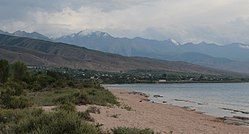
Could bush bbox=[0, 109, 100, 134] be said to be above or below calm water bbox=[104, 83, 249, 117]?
above

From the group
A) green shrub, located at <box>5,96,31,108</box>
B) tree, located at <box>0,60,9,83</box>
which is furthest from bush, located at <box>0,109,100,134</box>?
tree, located at <box>0,60,9,83</box>

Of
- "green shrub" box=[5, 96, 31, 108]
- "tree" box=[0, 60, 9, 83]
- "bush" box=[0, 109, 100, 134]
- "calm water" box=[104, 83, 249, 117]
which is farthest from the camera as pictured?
"tree" box=[0, 60, 9, 83]

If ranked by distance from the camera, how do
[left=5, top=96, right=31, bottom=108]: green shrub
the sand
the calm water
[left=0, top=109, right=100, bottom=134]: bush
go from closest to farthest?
[left=0, top=109, right=100, bottom=134]: bush → the sand → [left=5, top=96, right=31, bottom=108]: green shrub → the calm water

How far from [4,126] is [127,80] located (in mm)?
178830

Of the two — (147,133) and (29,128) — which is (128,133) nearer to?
(147,133)

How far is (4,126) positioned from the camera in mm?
17047

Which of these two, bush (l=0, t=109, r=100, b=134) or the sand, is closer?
bush (l=0, t=109, r=100, b=134)

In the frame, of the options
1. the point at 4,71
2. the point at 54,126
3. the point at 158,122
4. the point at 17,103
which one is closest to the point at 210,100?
the point at 4,71

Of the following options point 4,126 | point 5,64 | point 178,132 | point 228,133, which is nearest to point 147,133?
point 4,126

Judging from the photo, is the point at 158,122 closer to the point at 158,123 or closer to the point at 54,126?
the point at 158,123

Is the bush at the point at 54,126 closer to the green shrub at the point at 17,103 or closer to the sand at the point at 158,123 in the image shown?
the sand at the point at 158,123

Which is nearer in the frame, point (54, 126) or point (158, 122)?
point (54, 126)

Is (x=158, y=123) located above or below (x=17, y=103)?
below

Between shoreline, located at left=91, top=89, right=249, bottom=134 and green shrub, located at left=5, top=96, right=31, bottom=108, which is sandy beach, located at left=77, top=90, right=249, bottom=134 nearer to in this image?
shoreline, located at left=91, top=89, right=249, bottom=134
